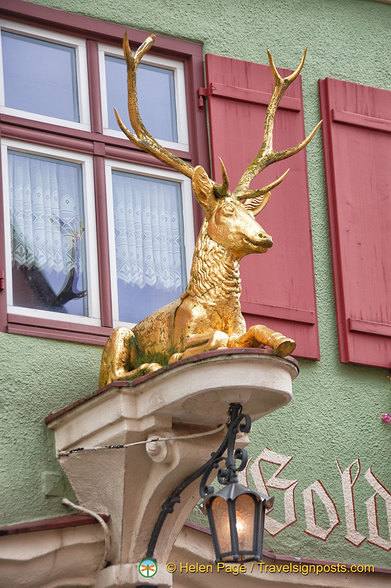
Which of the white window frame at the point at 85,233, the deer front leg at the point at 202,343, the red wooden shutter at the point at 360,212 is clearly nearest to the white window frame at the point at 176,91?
the white window frame at the point at 85,233

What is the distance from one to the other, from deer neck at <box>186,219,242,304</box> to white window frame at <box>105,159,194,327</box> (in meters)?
0.88

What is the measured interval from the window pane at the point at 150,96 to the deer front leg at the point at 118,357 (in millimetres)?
1643

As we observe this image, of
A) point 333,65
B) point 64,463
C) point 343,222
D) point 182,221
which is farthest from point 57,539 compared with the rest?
point 333,65

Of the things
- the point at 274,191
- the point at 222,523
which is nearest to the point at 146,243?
the point at 274,191

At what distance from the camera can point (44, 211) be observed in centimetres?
911

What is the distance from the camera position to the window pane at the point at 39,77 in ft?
30.5

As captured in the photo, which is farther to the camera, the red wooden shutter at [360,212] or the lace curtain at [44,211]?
the red wooden shutter at [360,212]

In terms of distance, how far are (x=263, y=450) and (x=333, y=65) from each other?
2.76 meters

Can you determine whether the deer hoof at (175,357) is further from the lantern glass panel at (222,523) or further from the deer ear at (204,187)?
the deer ear at (204,187)

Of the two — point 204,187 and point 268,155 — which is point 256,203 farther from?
point 204,187

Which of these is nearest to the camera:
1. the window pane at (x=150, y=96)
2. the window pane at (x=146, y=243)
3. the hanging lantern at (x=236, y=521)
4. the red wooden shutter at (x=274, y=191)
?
the hanging lantern at (x=236, y=521)

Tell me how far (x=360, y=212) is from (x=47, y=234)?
212 cm

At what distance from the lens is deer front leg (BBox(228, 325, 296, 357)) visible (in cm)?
771

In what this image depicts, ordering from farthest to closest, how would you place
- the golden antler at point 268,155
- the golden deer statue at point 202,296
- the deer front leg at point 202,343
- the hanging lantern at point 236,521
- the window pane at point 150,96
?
the window pane at point 150,96 < the golden antler at point 268,155 < the golden deer statue at point 202,296 < the deer front leg at point 202,343 < the hanging lantern at point 236,521
